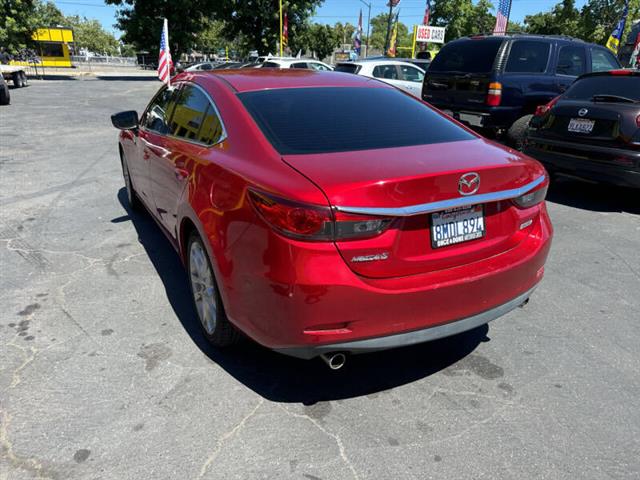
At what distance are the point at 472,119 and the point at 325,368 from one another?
688 cm

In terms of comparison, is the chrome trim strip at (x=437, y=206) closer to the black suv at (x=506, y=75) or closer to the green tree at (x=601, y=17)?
the black suv at (x=506, y=75)

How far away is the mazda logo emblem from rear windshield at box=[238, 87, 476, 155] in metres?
0.50

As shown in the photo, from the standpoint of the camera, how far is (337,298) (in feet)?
7.38

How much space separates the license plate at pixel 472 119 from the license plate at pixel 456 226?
6619 mm

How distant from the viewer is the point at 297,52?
1805 inches

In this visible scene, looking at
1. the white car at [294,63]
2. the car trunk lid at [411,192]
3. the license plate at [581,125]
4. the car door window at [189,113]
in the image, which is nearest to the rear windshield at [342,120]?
the car trunk lid at [411,192]

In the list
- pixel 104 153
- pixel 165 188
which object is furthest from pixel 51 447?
pixel 104 153

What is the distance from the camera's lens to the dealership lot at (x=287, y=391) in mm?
2314

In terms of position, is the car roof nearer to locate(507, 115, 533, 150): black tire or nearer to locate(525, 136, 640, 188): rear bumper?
locate(525, 136, 640, 188): rear bumper

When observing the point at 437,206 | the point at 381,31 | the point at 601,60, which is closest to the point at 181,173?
the point at 437,206

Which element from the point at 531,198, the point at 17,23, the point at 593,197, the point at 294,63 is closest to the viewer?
the point at 531,198

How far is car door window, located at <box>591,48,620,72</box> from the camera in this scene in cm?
946

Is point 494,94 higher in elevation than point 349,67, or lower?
lower

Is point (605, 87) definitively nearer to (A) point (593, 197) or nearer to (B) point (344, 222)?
(A) point (593, 197)
